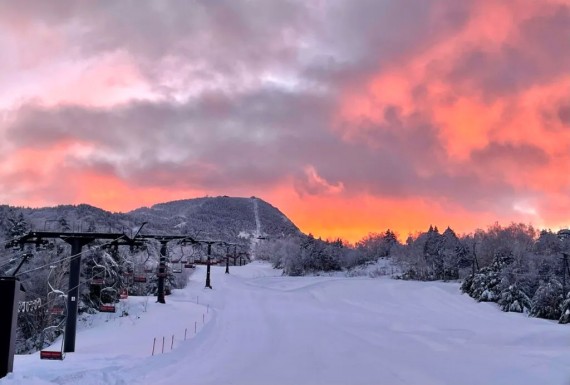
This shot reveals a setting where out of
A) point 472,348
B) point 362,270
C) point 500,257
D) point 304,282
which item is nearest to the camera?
point 472,348

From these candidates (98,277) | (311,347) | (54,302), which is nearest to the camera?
(311,347)

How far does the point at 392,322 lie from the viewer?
175 feet

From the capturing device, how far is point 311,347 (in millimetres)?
35000

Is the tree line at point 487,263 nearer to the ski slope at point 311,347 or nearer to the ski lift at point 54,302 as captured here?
the ski slope at point 311,347

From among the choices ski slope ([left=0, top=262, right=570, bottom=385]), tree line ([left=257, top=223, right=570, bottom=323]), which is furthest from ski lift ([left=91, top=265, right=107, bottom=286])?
tree line ([left=257, top=223, right=570, bottom=323])

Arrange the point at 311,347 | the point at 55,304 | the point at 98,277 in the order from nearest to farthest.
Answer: the point at 311,347 < the point at 98,277 < the point at 55,304

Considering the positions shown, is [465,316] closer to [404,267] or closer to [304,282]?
[304,282]

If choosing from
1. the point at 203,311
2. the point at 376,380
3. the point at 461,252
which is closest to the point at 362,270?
the point at 461,252

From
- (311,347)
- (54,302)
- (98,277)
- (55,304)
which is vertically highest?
(98,277)

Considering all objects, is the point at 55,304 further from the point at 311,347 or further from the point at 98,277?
the point at 311,347

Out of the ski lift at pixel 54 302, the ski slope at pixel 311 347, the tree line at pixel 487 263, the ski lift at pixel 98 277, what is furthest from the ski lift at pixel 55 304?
the tree line at pixel 487 263

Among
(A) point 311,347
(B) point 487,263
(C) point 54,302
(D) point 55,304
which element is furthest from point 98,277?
(B) point 487,263

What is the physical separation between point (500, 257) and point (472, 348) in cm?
3749

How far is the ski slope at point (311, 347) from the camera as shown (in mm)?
24125
